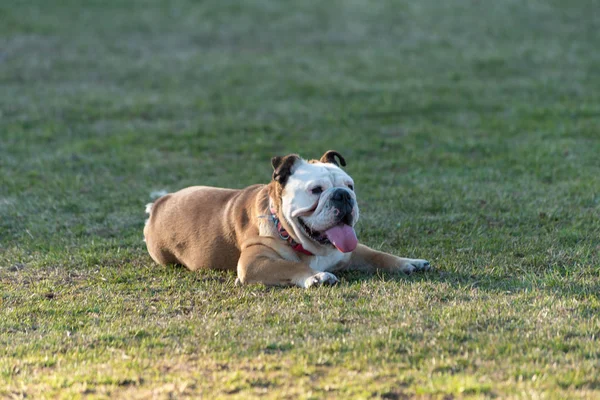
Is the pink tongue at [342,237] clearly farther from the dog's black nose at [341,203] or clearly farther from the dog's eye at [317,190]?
the dog's eye at [317,190]

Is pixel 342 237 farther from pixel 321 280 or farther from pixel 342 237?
pixel 321 280

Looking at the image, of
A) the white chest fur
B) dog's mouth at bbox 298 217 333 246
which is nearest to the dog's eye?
dog's mouth at bbox 298 217 333 246

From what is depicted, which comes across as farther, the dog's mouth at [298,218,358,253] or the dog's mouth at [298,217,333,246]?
the dog's mouth at [298,217,333,246]

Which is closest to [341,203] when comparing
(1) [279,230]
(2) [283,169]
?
(2) [283,169]

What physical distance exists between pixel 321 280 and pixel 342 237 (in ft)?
1.31

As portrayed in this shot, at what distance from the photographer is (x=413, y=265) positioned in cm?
773

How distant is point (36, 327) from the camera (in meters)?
6.65

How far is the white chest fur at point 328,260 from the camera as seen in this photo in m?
7.70

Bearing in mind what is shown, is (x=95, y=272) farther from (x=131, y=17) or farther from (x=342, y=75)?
(x=131, y=17)

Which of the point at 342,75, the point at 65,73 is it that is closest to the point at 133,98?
the point at 65,73

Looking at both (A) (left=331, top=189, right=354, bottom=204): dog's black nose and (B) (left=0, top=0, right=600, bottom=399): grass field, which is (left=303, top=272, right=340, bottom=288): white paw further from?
(A) (left=331, top=189, right=354, bottom=204): dog's black nose

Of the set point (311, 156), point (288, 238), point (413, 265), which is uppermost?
point (288, 238)

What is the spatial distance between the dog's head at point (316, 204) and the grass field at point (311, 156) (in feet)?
1.45

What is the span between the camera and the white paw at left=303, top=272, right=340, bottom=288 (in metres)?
7.24
